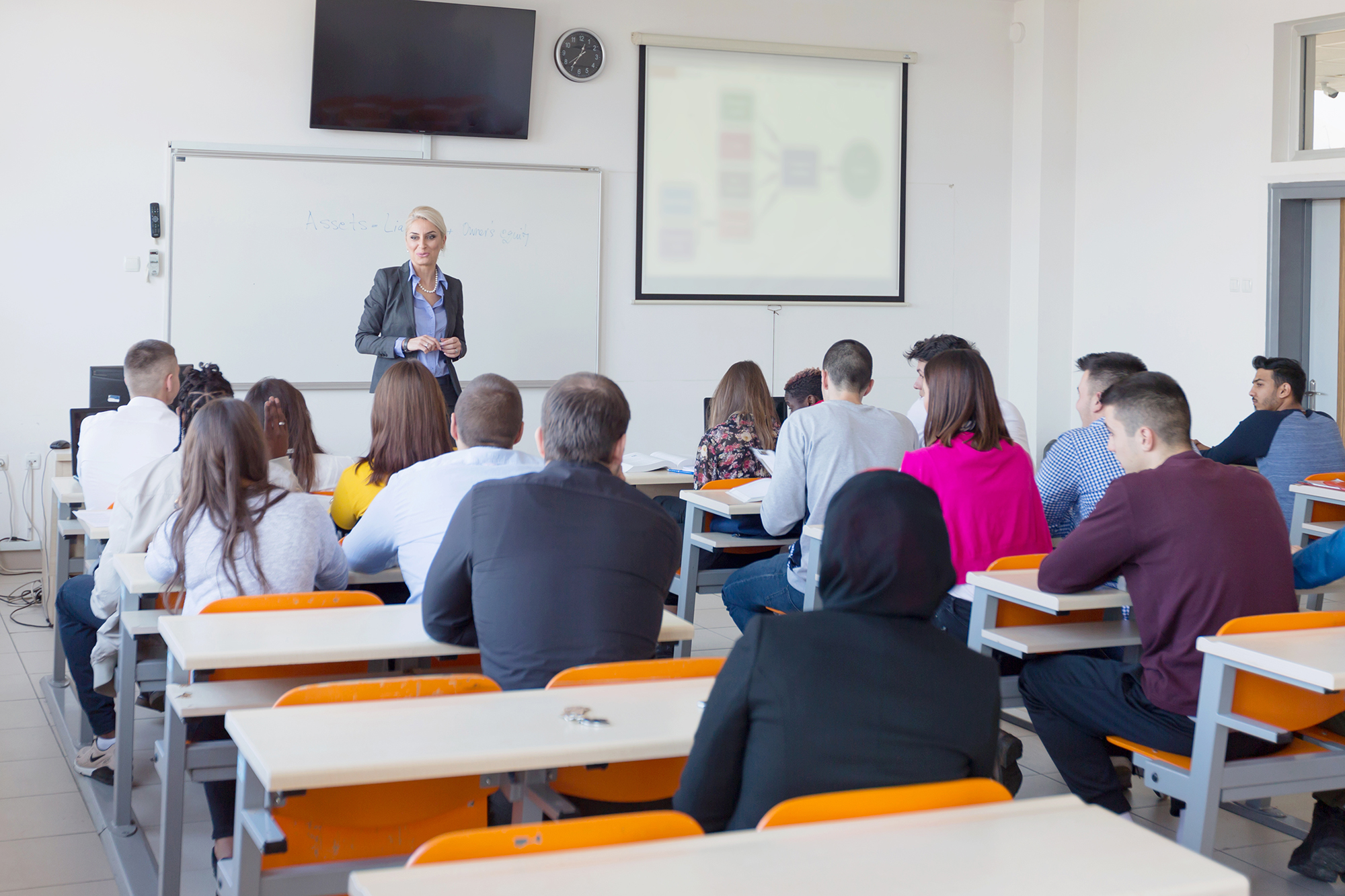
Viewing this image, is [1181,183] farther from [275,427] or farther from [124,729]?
[124,729]

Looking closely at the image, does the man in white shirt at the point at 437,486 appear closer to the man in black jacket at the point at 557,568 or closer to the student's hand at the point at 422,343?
the man in black jacket at the point at 557,568

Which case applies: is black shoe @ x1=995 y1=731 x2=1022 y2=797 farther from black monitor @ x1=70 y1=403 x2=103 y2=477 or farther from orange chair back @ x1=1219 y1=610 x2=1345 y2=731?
black monitor @ x1=70 y1=403 x2=103 y2=477

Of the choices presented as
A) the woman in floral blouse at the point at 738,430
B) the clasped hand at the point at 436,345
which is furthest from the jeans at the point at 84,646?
the woman in floral blouse at the point at 738,430

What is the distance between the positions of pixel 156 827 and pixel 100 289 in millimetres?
4067

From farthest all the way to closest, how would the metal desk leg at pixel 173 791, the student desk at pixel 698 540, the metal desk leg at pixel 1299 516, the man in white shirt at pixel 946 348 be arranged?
the metal desk leg at pixel 1299 516 < the man in white shirt at pixel 946 348 < the student desk at pixel 698 540 < the metal desk leg at pixel 173 791

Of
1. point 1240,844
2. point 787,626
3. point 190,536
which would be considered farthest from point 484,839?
point 1240,844

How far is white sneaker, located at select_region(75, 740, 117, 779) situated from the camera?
3.24 m

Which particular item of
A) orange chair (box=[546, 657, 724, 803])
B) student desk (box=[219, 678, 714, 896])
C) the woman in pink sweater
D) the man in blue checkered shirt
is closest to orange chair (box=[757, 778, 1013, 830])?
student desk (box=[219, 678, 714, 896])

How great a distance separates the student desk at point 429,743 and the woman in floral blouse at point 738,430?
2.58 meters

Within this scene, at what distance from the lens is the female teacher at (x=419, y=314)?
493 cm

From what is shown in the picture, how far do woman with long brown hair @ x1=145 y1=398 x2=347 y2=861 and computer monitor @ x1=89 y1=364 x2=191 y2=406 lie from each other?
101 inches

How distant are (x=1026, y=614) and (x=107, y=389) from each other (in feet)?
12.6

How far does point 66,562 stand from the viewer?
4.07 metres

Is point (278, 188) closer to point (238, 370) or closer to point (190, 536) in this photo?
point (238, 370)
